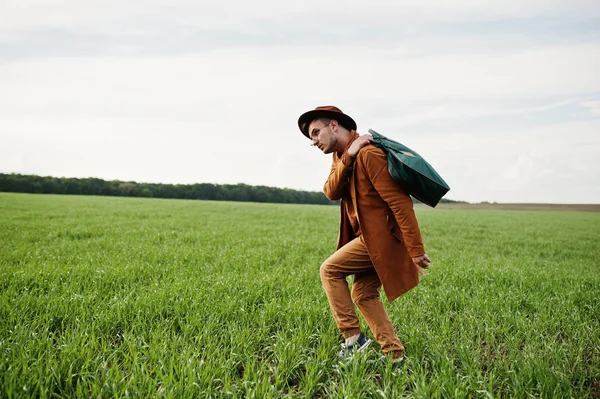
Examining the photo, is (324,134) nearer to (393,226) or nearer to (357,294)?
(393,226)

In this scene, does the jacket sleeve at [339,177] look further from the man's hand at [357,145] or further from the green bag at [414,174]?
the green bag at [414,174]

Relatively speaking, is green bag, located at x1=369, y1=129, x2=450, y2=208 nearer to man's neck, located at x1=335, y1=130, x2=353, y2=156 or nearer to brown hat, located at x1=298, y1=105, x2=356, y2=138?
man's neck, located at x1=335, y1=130, x2=353, y2=156

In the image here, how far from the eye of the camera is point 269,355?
381cm

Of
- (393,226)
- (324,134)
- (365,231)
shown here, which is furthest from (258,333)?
(324,134)

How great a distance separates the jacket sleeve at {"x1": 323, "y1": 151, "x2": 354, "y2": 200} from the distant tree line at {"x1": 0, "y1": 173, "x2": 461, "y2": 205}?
74.1 metres

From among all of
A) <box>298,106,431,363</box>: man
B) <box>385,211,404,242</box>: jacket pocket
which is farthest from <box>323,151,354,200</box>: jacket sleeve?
<box>385,211,404,242</box>: jacket pocket

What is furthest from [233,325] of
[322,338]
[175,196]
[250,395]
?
[175,196]

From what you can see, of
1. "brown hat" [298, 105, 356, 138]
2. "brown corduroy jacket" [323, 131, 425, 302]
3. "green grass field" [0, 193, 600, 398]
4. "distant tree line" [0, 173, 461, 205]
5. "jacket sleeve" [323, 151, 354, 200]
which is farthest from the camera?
"distant tree line" [0, 173, 461, 205]

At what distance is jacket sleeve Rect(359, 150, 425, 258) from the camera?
321 cm

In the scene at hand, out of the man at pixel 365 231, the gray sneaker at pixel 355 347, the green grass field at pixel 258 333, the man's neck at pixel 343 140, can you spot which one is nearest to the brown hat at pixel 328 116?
the man at pixel 365 231

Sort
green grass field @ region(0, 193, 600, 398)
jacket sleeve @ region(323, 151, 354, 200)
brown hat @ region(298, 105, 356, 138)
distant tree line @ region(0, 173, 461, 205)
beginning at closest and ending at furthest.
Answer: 1. green grass field @ region(0, 193, 600, 398)
2. jacket sleeve @ region(323, 151, 354, 200)
3. brown hat @ region(298, 105, 356, 138)
4. distant tree line @ region(0, 173, 461, 205)

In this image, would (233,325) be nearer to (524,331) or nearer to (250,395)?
(250,395)

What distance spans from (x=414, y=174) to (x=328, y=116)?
1088 millimetres

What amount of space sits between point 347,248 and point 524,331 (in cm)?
287
